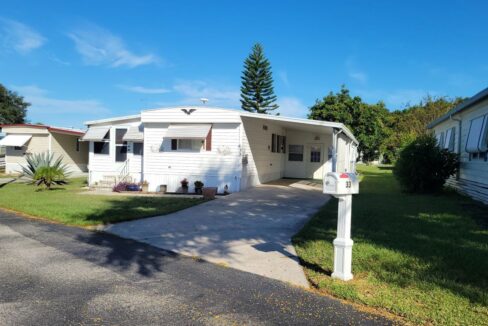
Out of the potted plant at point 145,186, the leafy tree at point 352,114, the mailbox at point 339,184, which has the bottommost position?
the potted plant at point 145,186

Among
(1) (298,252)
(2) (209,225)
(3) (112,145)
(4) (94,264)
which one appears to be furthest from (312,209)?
(3) (112,145)

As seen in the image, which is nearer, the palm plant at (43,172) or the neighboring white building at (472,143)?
the neighboring white building at (472,143)

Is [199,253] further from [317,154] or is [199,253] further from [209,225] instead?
[317,154]

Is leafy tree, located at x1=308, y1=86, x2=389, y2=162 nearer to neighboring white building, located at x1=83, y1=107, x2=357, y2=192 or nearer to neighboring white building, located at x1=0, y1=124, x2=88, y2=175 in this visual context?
neighboring white building, located at x1=83, y1=107, x2=357, y2=192

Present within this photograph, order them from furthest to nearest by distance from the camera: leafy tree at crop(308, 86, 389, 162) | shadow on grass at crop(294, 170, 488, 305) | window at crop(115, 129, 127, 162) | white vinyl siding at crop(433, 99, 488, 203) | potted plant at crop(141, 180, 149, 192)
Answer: leafy tree at crop(308, 86, 389, 162), window at crop(115, 129, 127, 162), potted plant at crop(141, 180, 149, 192), white vinyl siding at crop(433, 99, 488, 203), shadow on grass at crop(294, 170, 488, 305)

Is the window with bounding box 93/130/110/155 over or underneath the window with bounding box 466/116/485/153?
underneath

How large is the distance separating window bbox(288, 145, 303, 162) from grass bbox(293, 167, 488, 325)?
11274 millimetres

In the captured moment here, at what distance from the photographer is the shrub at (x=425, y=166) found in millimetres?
13445

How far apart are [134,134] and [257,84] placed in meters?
27.1

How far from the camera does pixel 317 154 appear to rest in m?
20.2

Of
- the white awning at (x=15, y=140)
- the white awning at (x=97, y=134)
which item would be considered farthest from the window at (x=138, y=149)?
the white awning at (x=15, y=140)

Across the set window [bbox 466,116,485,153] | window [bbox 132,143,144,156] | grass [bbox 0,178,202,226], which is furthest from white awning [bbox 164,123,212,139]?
window [bbox 466,116,485,153]

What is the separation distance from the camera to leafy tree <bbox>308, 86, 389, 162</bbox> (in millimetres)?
33875

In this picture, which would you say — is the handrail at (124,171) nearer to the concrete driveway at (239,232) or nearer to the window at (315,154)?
the concrete driveway at (239,232)
